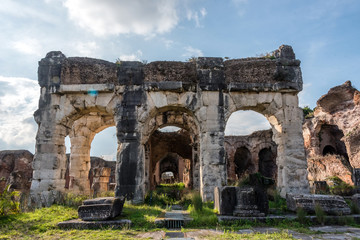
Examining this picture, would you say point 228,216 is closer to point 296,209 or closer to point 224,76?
point 296,209

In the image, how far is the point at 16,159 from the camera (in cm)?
1838

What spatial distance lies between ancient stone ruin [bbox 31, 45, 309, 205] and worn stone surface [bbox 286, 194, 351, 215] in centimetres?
222

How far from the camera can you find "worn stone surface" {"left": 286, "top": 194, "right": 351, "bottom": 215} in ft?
19.9

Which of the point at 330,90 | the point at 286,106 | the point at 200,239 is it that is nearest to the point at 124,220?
the point at 200,239

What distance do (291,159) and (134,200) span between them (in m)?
5.27

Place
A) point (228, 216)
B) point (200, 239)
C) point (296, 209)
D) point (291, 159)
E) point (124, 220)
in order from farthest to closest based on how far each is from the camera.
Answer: point (291, 159), point (296, 209), point (228, 216), point (124, 220), point (200, 239)

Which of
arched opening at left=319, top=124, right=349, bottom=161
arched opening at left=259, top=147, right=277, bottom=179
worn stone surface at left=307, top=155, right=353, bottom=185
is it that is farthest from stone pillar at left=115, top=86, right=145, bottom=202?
arched opening at left=259, top=147, right=277, bottom=179

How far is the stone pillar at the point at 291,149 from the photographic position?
8.66 m

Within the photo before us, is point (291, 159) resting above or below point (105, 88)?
below

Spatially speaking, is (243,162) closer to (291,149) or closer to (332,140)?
(332,140)

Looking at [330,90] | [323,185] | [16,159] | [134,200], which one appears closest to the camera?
[134,200]

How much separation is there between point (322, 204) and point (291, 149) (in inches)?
116

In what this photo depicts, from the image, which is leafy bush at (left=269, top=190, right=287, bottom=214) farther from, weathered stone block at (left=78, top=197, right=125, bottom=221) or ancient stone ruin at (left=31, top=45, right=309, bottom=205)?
weathered stone block at (left=78, top=197, right=125, bottom=221)

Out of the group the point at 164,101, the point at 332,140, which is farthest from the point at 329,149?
the point at 164,101
